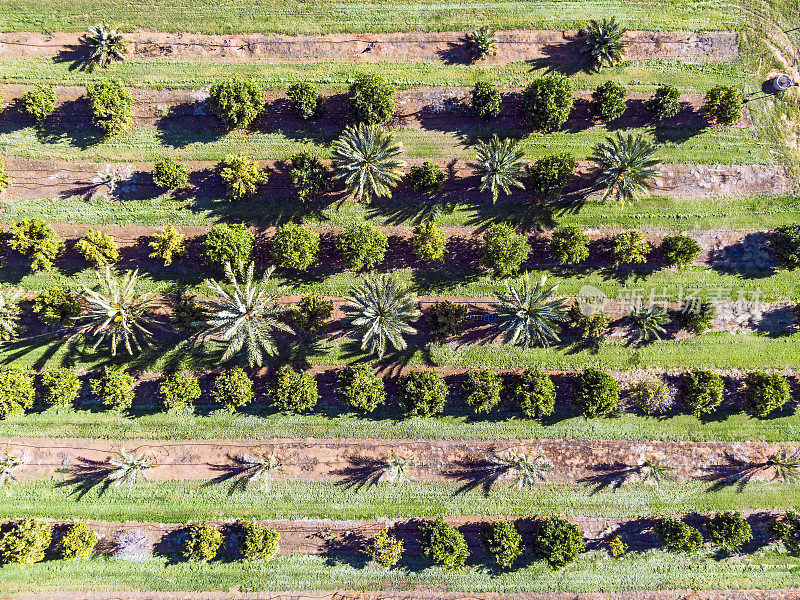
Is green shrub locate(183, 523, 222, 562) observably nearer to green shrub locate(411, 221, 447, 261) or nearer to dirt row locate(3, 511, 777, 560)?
dirt row locate(3, 511, 777, 560)

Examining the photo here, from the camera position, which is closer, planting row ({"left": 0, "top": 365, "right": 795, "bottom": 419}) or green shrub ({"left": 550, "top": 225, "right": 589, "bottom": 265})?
planting row ({"left": 0, "top": 365, "right": 795, "bottom": 419})

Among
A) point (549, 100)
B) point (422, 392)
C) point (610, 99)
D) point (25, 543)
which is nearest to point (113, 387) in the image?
point (25, 543)

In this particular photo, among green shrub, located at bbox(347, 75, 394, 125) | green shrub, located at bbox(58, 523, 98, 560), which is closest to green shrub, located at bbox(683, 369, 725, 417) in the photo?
green shrub, located at bbox(347, 75, 394, 125)

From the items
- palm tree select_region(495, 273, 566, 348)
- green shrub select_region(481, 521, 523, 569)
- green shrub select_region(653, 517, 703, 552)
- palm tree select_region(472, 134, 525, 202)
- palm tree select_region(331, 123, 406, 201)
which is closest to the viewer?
palm tree select_region(495, 273, 566, 348)

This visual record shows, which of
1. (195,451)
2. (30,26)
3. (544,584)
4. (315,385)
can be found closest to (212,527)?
(195,451)

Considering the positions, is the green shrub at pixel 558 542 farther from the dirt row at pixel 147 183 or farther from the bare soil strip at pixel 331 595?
the dirt row at pixel 147 183

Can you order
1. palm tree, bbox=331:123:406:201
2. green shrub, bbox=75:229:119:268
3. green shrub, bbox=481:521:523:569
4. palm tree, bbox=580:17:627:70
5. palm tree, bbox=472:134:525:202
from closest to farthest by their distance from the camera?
palm tree, bbox=331:123:406:201 → green shrub, bbox=481:521:523:569 → palm tree, bbox=472:134:525:202 → green shrub, bbox=75:229:119:268 → palm tree, bbox=580:17:627:70

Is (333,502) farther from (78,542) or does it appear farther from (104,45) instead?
(104,45)
